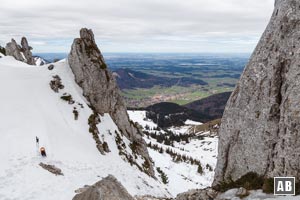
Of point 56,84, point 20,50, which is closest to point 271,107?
point 56,84

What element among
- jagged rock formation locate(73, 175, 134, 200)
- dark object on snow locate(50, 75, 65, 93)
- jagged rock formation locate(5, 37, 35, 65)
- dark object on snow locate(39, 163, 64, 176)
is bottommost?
dark object on snow locate(39, 163, 64, 176)

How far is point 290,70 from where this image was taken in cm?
1798

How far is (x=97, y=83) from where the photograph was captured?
60.7 meters

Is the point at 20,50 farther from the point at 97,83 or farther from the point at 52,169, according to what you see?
the point at 52,169

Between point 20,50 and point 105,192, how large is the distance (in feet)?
316

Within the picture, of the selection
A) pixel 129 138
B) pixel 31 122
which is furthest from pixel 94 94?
pixel 31 122

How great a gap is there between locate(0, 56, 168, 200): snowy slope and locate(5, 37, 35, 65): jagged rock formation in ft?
115

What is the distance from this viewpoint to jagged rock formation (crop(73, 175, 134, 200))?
69.0 ft

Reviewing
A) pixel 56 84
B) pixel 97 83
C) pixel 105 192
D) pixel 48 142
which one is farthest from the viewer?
pixel 97 83

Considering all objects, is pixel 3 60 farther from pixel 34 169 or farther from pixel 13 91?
pixel 34 169

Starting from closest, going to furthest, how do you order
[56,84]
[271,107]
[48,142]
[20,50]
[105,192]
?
[271,107], [105,192], [48,142], [56,84], [20,50]

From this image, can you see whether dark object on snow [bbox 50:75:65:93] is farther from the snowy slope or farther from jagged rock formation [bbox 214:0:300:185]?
jagged rock formation [bbox 214:0:300:185]

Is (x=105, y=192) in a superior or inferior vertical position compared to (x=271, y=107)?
inferior

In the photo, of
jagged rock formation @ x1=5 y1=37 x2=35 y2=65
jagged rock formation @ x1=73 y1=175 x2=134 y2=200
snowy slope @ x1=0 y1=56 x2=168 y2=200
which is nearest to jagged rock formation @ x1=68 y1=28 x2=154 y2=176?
snowy slope @ x1=0 y1=56 x2=168 y2=200
